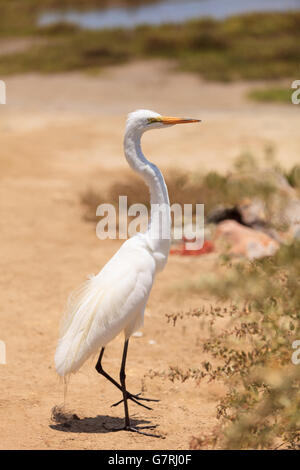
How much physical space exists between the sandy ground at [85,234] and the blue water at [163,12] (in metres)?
11.2

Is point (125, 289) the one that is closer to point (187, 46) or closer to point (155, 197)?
point (155, 197)

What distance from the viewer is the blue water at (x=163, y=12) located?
29.4m

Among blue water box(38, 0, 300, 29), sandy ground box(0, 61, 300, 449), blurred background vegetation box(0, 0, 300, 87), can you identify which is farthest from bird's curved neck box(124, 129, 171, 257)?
blue water box(38, 0, 300, 29)

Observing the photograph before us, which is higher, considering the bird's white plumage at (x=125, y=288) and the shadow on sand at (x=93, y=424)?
the bird's white plumage at (x=125, y=288)

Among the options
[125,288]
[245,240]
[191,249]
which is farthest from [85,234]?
[125,288]

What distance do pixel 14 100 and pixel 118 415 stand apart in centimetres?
1279

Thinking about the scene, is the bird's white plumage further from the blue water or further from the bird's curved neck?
the blue water

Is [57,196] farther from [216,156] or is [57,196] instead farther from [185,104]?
[185,104]

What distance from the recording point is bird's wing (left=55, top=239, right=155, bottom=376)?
4.14m

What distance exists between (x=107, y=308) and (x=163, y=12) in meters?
29.1

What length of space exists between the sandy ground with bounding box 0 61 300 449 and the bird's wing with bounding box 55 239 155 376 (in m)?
0.51

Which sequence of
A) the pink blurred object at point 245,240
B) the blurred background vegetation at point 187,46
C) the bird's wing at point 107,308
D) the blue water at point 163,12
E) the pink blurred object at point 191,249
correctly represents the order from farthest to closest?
the blue water at point 163,12 → the blurred background vegetation at point 187,46 → the pink blurred object at point 191,249 → the pink blurred object at point 245,240 → the bird's wing at point 107,308

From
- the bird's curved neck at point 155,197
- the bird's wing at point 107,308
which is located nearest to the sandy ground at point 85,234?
the bird's wing at point 107,308

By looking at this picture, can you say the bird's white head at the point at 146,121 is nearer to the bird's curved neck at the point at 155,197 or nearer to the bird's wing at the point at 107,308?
the bird's curved neck at the point at 155,197
